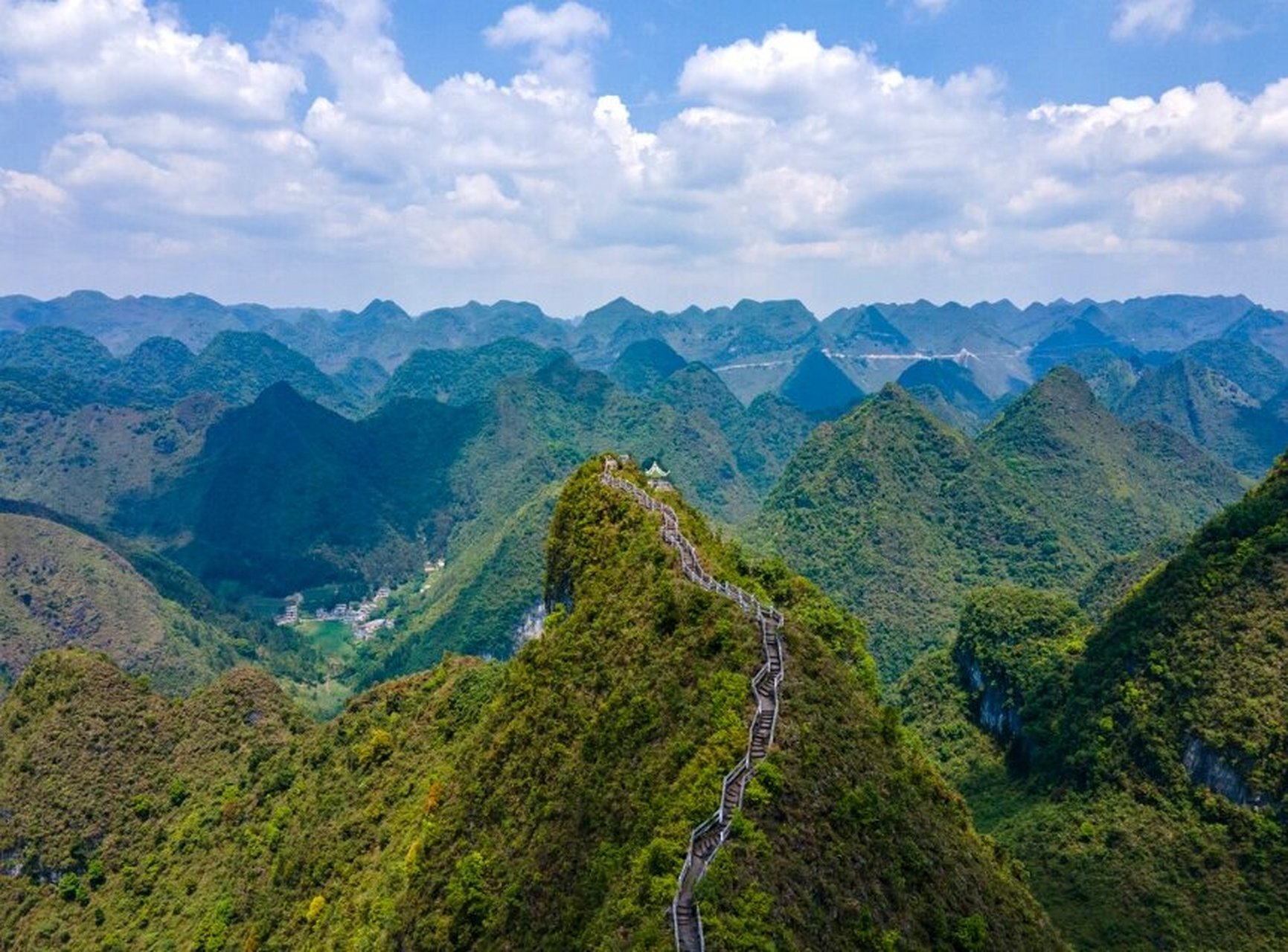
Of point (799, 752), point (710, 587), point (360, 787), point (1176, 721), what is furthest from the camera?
point (1176, 721)

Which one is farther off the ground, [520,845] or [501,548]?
[520,845]

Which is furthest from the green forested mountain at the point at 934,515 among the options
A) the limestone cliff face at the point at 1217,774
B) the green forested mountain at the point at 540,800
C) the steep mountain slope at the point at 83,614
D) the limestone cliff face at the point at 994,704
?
the steep mountain slope at the point at 83,614

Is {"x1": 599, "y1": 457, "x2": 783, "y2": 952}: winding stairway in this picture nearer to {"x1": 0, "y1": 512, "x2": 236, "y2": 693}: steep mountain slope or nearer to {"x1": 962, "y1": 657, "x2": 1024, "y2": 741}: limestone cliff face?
{"x1": 962, "y1": 657, "x2": 1024, "y2": 741}: limestone cliff face

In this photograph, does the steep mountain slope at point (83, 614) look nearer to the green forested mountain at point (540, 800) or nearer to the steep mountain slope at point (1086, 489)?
the green forested mountain at point (540, 800)

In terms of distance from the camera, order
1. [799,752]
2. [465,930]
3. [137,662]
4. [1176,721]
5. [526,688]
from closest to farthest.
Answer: [799,752] → [465,930] → [526,688] → [1176,721] → [137,662]

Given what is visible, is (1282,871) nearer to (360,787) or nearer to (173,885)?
(360,787)

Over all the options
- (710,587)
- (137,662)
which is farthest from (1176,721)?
(137,662)

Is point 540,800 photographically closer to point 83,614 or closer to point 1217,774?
point 1217,774
